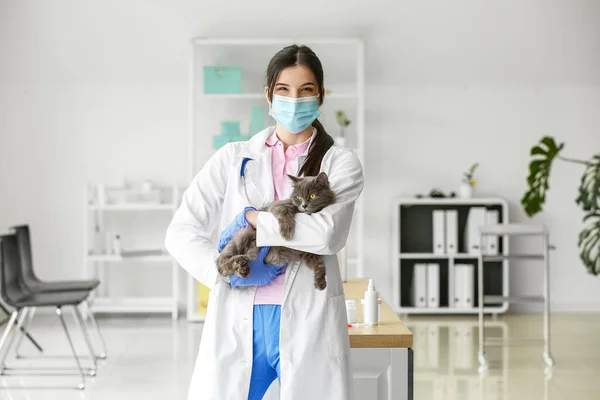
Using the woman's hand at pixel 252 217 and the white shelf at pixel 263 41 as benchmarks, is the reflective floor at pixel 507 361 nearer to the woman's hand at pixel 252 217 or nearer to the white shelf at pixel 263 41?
the white shelf at pixel 263 41

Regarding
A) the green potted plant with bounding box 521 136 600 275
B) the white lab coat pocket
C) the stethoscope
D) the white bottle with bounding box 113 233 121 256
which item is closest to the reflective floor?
the green potted plant with bounding box 521 136 600 275

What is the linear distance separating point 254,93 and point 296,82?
524 cm

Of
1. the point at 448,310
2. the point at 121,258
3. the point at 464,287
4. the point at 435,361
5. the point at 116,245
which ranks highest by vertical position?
the point at 116,245

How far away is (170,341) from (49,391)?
4.86 feet

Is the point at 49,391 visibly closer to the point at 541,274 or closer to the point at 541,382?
the point at 541,382

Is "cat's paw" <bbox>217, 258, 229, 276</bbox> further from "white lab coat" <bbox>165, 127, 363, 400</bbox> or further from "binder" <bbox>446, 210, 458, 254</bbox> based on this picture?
"binder" <bbox>446, 210, 458, 254</bbox>

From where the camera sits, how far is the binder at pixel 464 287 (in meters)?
6.92

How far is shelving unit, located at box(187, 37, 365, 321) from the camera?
6723 mm

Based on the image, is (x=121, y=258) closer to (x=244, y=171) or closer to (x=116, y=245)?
(x=116, y=245)

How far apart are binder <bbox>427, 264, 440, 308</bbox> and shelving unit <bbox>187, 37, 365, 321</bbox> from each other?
59 cm

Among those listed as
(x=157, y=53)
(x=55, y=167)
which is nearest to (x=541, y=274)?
(x=157, y=53)

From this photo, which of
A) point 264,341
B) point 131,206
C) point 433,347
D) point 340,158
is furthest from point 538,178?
point 264,341

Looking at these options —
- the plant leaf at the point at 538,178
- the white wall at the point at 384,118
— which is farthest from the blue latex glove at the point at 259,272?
the white wall at the point at 384,118

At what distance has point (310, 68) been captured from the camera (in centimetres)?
202
